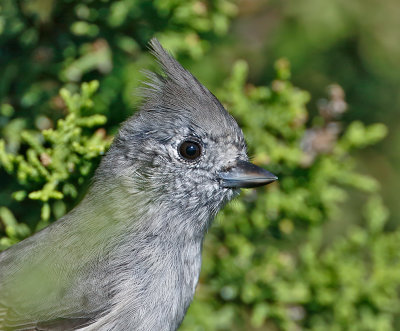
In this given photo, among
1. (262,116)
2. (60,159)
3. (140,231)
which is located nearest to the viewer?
(140,231)

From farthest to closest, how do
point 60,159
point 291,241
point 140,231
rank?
point 291,241
point 60,159
point 140,231

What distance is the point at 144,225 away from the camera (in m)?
2.85

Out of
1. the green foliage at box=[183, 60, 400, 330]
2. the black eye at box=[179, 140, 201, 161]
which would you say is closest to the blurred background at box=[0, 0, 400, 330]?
the green foliage at box=[183, 60, 400, 330]

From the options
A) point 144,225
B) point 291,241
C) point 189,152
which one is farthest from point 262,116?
point 144,225

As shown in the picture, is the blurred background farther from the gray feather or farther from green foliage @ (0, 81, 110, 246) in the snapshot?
the gray feather

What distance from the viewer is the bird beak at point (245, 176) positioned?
281 cm

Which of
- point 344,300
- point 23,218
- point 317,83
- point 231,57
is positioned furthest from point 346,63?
point 23,218

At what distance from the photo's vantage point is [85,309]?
277 cm

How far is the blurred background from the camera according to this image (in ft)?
11.2

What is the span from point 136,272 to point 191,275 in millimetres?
266

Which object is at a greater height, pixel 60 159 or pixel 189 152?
pixel 189 152

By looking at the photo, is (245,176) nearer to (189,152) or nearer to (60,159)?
(189,152)

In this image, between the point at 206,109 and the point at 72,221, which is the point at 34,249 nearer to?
the point at 72,221

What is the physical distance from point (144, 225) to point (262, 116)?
3.88 ft
